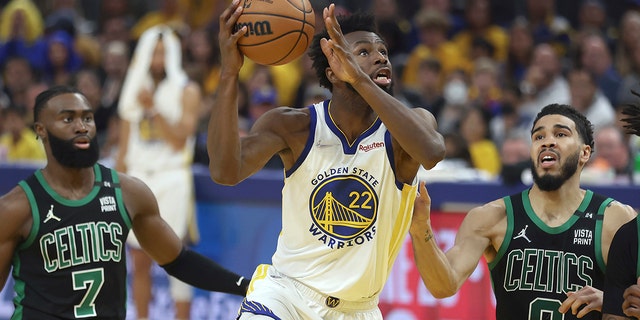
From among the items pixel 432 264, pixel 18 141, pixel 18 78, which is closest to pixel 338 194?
pixel 432 264

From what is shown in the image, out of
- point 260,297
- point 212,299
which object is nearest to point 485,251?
point 260,297

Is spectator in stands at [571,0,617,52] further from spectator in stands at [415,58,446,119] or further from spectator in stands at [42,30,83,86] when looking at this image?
spectator in stands at [42,30,83,86]

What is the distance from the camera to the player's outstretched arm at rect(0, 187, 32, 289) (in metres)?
5.74

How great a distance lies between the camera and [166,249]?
6312 millimetres

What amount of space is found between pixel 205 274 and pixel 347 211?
1.42 meters

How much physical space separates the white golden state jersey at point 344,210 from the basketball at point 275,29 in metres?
0.46

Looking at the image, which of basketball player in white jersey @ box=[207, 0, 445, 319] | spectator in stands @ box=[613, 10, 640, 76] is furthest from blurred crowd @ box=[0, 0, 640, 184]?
basketball player in white jersey @ box=[207, 0, 445, 319]

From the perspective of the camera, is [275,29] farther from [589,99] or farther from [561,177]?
[589,99]

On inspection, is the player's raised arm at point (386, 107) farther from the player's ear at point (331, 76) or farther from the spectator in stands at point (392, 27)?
the spectator in stands at point (392, 27)

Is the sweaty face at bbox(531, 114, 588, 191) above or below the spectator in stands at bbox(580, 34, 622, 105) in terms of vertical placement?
below

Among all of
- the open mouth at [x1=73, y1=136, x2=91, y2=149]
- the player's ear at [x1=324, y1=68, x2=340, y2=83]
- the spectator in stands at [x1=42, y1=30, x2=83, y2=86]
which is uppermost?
the spectator in stands at [x1=42, y1=30, x2=83, y2=86]

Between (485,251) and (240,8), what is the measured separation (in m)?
2.04

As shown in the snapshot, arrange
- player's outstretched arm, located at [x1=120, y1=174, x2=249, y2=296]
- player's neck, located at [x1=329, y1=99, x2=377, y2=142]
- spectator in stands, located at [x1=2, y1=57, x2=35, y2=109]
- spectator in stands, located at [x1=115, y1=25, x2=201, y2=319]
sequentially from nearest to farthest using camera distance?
player's neck, located at [x1=329, y1=99, x2=377, y2=142] → player's outstretched arm, located at [x1=120, y1=174, x2=249, y2=296] → spectator in stands, located at [x1=115, y1=25, x2=201, y2=319] → spectator in stands, located at [x1=2, y1=57, x2=35, y2=109]

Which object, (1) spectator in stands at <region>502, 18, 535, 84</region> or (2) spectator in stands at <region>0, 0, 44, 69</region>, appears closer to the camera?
(1) spectator in stands at <region>502, 18, 535, 84</region>
